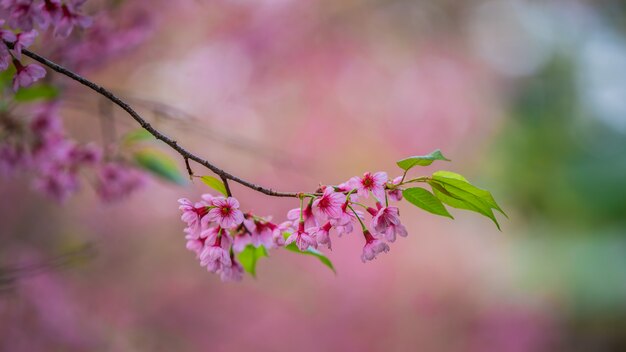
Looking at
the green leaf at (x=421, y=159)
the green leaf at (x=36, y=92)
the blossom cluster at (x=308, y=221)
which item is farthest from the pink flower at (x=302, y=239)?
the green leaf at (x=36, y=92)

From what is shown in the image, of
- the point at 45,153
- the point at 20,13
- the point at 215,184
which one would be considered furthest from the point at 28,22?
the point at 45,153

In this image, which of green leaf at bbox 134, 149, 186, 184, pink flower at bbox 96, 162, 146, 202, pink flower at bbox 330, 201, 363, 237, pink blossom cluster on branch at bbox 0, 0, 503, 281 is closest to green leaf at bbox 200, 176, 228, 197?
pink blossom cluster on branch at bbox 0, 0, 503, 281

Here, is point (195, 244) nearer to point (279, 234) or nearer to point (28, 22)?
point (279, 234)

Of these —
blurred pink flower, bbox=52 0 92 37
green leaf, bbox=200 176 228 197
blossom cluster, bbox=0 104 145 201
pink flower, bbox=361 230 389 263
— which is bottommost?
pink flower, bbox=361 230 389 263

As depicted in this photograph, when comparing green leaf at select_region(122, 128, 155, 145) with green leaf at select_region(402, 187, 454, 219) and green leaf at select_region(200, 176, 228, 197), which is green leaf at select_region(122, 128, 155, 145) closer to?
green leaf at select_region(200, 176, 228, 197)

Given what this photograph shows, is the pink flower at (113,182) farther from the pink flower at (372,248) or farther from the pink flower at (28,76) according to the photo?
the pink flower at (372,248)
